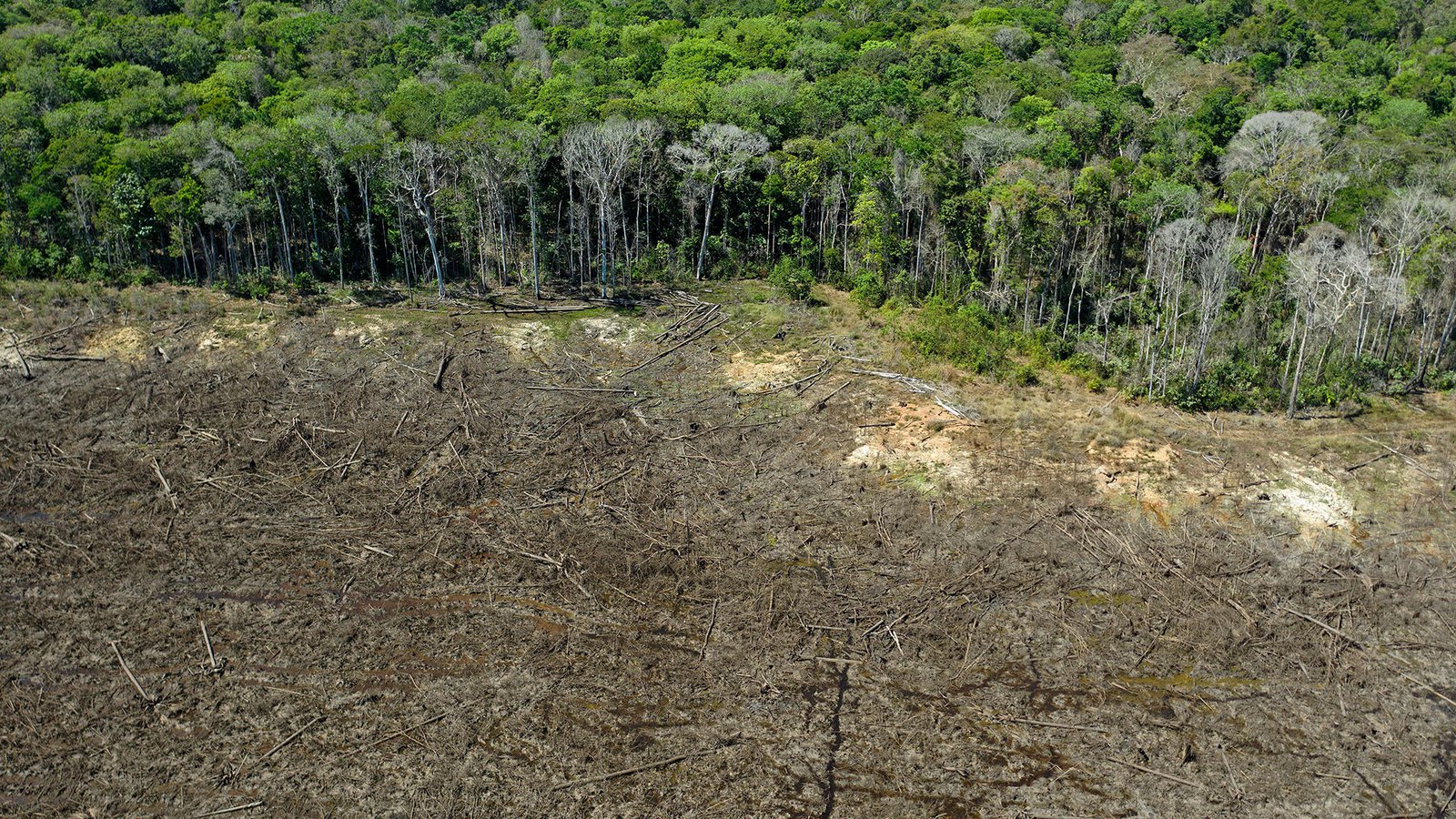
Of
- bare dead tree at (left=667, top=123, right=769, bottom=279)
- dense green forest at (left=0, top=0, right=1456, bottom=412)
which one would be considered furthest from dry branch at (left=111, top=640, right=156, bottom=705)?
bare dead tree at (left=667, top=123, right=769, bottom=279)

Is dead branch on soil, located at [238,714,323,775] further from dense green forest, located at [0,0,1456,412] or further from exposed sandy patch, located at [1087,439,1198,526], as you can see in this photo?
dense green forest, located at [0,0,1456,412]

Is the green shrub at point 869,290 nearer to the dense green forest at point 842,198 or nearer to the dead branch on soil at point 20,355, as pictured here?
the dense green forest at point 842,198

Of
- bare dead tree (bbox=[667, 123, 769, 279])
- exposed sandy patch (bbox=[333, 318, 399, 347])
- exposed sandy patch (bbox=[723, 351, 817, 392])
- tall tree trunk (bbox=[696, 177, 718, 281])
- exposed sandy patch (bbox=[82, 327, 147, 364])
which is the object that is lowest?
exposed sandy patch (bbox=[723, 351, 817, 392])

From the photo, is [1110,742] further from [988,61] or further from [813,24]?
[813,24]

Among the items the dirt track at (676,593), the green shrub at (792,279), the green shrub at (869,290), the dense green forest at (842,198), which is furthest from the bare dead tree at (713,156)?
the dirt track at (676,593)

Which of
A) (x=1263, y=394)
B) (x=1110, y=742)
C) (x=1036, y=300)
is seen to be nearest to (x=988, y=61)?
(x=1036, y=300)
